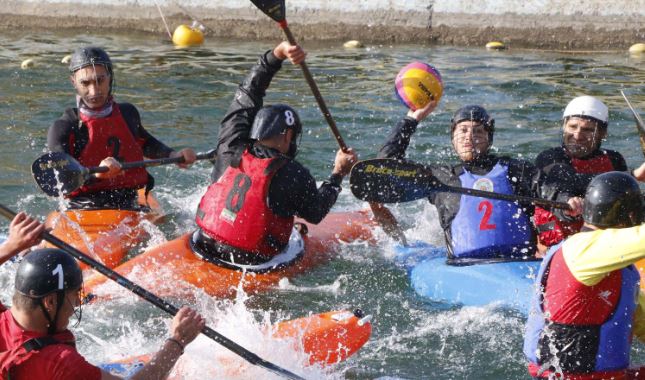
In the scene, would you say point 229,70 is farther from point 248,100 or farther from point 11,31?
point 248,100

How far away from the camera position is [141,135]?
7750 mm

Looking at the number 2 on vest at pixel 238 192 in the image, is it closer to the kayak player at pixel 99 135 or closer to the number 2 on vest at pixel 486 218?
the kayak player at pixel 99 135

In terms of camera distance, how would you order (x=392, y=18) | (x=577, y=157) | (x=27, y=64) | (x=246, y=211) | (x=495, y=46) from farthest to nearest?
(x=392, y=18)
(x=495, y=46)
(x=27, y=64)
(x=577, y=157)
(x=246, y=211)

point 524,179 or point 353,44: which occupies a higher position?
point 524,179

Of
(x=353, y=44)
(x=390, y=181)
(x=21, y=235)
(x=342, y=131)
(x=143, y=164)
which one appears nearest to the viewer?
(x=21, y=235)

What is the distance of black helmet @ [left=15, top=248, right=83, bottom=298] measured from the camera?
3947mm

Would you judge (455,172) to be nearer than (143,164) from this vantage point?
Yes

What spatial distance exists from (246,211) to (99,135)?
157 cm

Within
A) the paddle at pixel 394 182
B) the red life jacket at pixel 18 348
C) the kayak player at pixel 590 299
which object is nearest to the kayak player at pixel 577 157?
the paddle at pixel 394 182

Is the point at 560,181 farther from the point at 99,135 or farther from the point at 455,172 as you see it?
the point at 99,135

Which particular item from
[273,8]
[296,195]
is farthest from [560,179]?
[273,8]

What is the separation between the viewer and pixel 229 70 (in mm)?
14273

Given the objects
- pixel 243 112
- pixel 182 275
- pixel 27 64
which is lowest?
pixel 27 64

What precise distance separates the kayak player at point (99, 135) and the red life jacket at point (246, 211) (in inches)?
34.4
